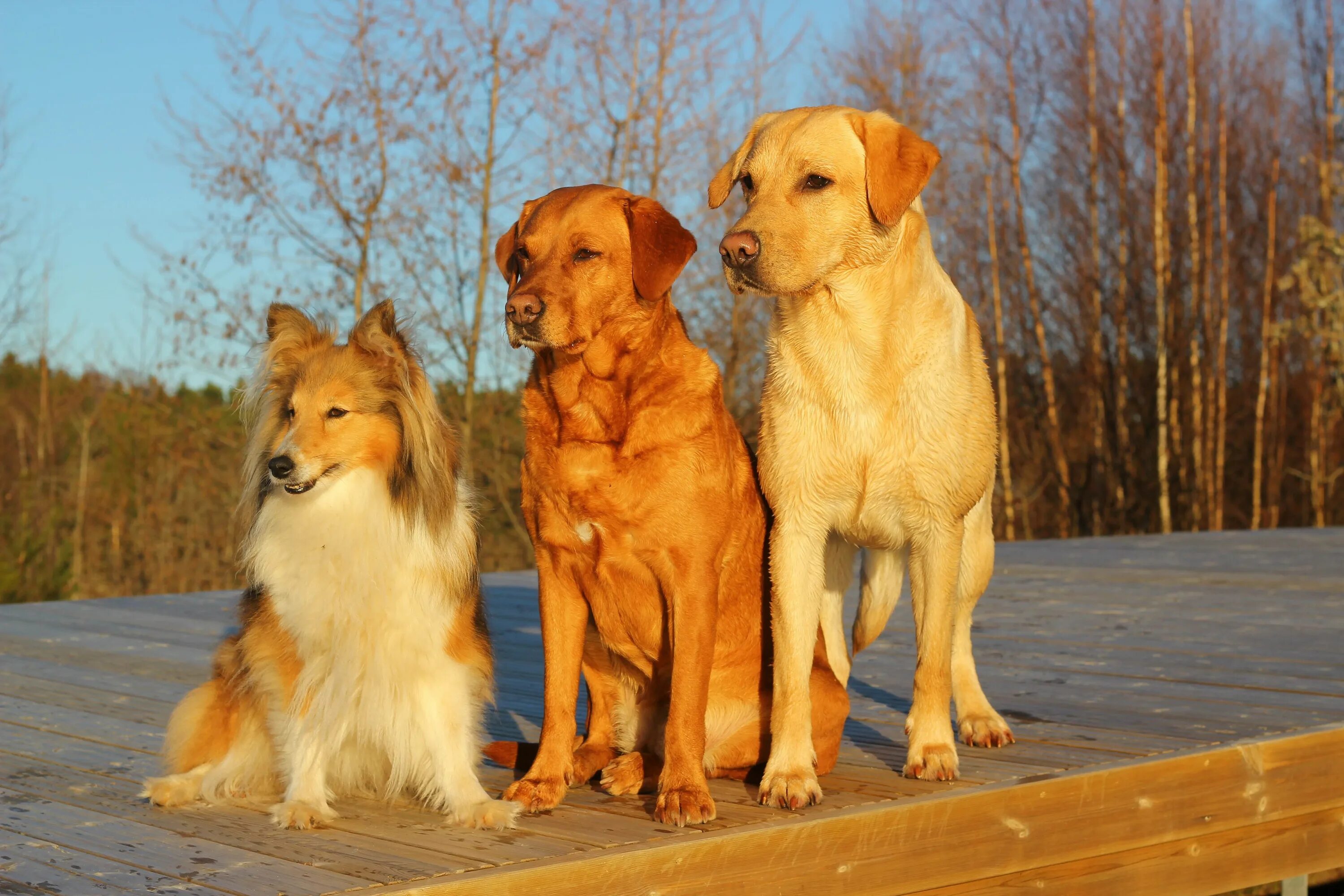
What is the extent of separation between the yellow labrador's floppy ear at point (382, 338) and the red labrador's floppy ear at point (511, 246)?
27cm

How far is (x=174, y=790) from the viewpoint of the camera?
2727 millimetres

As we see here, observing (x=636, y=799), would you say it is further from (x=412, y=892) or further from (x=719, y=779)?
(x=412, y=892)

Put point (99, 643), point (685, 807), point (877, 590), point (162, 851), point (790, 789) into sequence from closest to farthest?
1. point (162, 851)
2. point (685, 807)
3. point (790, 789)
4. point (877, 590)
5. point (99, 643)

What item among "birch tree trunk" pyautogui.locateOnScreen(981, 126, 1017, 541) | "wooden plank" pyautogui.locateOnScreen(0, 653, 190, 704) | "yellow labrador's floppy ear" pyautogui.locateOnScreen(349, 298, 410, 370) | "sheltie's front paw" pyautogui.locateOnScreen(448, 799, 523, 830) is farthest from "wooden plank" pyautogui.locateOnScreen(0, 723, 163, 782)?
"birch tree trunk" pyautogui.locateOnScreen(981, 126, 1017, 541)

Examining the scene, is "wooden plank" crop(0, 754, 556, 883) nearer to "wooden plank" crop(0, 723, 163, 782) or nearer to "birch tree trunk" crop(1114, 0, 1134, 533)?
"wooden plank" crop(0, 723, 163, 782)

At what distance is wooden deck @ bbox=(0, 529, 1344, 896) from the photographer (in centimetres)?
220

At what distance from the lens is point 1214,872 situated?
2.93 m

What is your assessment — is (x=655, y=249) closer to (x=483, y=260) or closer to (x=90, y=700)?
(x=90, y=700)

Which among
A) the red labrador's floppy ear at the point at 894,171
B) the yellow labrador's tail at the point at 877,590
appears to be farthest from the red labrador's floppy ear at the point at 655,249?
the yellow labrador's tail at the point at 877,590

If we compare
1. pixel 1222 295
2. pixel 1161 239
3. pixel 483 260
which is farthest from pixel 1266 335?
pixel 483 260

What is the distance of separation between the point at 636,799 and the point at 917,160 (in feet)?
4.99

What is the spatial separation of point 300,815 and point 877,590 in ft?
4.96

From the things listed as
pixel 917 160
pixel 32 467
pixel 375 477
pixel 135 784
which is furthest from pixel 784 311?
pixel 32 467

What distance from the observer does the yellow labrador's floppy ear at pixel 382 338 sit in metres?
2.81
